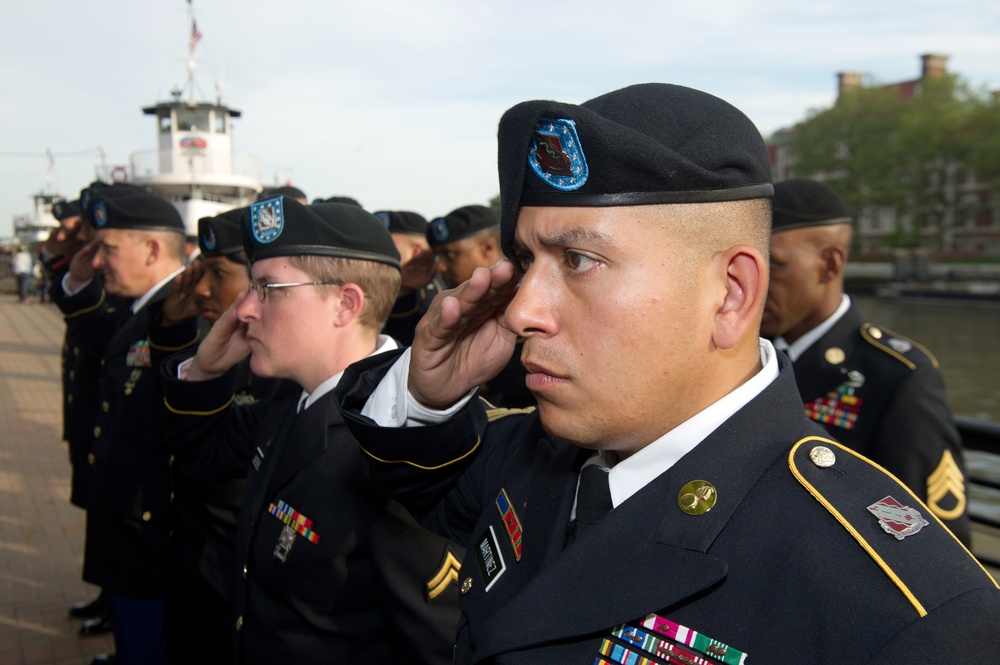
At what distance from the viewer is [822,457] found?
4.22ft

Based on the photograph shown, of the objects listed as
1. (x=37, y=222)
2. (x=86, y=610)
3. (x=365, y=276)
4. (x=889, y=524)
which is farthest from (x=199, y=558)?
(x=37, y=222)

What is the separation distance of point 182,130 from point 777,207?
27.0 m

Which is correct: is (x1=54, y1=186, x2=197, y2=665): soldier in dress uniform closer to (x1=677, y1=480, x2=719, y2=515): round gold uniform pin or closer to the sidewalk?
the sidewalk

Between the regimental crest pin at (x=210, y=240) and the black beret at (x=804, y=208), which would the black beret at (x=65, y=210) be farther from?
the black beret at (x=804, y=208)

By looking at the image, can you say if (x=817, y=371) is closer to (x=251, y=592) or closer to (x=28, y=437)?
(x=251, y=592)

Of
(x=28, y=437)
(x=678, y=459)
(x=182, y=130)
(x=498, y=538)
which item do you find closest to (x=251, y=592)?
(x=498, y=538)

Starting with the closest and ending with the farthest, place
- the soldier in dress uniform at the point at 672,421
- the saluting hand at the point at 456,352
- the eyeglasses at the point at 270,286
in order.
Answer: the soldier in dress uniform at the point at 672,421, the saluting hand at the point at 456,352, the eyeglasses at the point at 270,286

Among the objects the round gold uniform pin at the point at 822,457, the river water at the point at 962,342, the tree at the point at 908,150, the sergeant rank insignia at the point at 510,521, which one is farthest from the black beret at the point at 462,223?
the tree at the point at 908,150

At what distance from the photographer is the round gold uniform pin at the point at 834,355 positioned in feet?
10.8

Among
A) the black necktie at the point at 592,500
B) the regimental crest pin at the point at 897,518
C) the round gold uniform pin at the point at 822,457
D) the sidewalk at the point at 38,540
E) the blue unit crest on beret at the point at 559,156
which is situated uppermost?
the blue unit crest on beret at the point at 559,156

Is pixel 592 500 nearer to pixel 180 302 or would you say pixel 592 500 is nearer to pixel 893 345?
pixel 893 345

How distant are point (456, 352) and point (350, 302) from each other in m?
1.01

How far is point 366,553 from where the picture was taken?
2273 millimetres

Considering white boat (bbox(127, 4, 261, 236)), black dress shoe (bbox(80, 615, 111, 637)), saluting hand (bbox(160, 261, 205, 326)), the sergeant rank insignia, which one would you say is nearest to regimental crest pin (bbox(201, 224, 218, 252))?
saluting hand (bbox(160, 261, 205, 326))
